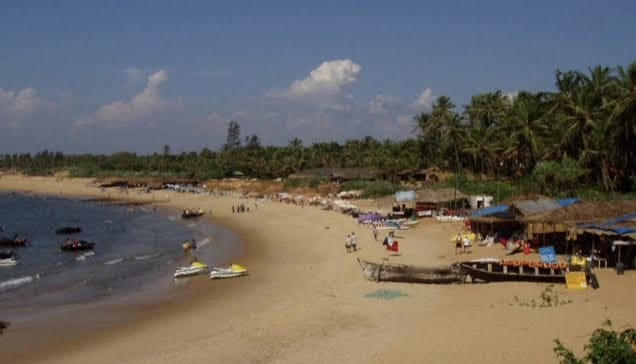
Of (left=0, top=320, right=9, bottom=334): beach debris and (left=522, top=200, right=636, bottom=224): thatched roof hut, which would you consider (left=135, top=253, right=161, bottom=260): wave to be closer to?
(left=0, top=320, right=9, bottom=334): beach debris

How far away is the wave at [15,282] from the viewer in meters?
29.5

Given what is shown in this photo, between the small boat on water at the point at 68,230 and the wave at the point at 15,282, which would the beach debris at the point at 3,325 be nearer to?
the wave at the point at 15,282

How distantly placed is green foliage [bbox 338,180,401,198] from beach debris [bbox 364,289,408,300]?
3890 cm

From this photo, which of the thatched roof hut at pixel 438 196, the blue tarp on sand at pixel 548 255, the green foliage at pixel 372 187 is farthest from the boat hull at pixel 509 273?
the green foliage at pixel 372 187

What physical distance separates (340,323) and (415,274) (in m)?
5.87

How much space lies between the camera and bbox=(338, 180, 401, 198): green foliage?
206ft

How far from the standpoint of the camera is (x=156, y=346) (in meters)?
18.5

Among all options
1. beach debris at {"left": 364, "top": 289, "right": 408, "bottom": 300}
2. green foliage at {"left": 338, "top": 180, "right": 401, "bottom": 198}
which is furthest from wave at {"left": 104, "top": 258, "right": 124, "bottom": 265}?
green foliage at {"left": 338, "top": 180, "right": 401, "bottom": 198}

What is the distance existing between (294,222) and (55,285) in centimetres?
2476

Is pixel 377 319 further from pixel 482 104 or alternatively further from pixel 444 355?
pixel 482 104

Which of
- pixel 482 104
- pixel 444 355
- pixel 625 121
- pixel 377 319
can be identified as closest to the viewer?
pixel 444 355

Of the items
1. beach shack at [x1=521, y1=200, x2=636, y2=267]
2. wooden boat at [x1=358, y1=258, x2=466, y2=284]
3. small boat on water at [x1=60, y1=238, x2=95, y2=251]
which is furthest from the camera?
small boat on water at [x1=60, y1=238, x2=95, y2=251]

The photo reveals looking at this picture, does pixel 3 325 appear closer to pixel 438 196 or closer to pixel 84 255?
pixel 84 255

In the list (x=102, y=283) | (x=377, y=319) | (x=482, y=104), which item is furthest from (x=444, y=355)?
(x=482, y=104)
